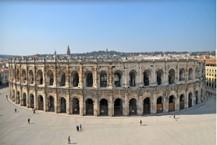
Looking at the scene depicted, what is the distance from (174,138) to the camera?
23.6 metres

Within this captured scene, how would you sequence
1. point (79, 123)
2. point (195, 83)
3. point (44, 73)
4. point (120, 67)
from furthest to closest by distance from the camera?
1. point (195, 83)
2. point (44, 73)
3. point (120, 67)
4. point (79, 123)

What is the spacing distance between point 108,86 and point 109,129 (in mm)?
6479

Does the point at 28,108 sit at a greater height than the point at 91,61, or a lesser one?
lesser

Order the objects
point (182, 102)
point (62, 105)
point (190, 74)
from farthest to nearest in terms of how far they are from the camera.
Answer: point (190, 74)
point (182, 102)
point (62, 105)

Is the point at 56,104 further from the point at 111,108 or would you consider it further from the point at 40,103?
the point at 111,108

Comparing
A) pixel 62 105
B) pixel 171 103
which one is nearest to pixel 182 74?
pixel 171 103

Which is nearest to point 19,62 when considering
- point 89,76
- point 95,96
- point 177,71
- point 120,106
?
point 89,76

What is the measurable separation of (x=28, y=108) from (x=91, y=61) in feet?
36.2

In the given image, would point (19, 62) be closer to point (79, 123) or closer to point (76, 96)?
point (76, 96)

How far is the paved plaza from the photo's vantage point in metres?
23.1

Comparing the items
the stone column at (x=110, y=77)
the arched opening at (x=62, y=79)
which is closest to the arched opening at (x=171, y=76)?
the stone column at (x=110, y=77)

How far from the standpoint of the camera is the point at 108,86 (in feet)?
104

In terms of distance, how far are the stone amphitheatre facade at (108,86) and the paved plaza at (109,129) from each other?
1.66 meters

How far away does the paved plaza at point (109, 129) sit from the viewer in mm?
23078
